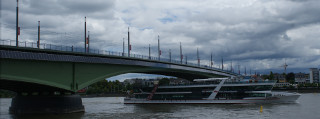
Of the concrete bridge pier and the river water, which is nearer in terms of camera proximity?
the river water

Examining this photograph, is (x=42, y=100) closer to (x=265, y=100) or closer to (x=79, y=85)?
(x=79, y=85)

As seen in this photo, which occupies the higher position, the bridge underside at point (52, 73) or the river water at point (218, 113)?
the bridge underside at point (52, 73)

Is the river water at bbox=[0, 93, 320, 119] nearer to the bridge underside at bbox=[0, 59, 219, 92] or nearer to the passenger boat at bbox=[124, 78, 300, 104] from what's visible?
the bridge underside at bbox=[0, 59, 219, 92]

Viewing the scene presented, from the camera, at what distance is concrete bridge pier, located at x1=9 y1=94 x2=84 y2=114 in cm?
4956

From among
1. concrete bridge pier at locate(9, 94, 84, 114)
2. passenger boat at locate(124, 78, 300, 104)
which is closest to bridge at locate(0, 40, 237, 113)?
concrete bridge pier at locate(9, 94, 84, 114)

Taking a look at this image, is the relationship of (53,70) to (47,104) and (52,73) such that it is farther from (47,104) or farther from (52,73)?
(47,104)

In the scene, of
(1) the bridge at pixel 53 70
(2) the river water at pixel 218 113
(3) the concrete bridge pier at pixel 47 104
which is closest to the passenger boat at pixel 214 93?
(2) the river water at pixel 218 113

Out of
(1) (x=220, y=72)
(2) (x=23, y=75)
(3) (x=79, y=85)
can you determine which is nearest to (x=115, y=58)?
(3) (x=79, y=85)

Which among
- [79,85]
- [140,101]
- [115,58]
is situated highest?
[115,58]

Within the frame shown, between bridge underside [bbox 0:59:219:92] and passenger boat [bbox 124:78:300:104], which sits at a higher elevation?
bridge underside [bbox 0:59:219:92]

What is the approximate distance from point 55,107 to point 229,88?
38220mm

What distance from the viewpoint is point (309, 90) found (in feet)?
421

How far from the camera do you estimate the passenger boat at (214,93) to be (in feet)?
210

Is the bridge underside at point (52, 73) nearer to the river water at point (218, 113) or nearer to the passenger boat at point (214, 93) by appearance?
the river water at point (218, 113)
